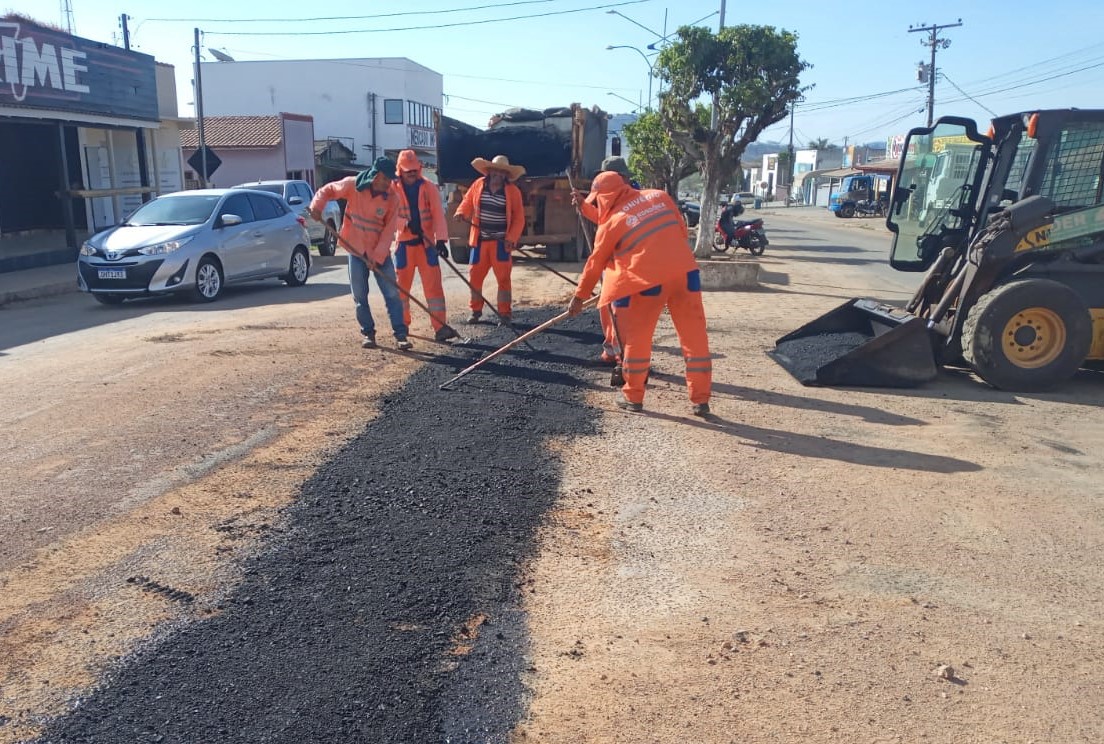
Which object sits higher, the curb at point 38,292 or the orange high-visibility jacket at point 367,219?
the orange high-visibility jacket at point 367,219

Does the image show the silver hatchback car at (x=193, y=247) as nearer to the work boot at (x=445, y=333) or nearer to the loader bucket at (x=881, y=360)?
the work boot at (x=445, y=333)

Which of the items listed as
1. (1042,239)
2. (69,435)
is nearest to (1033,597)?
(1042,239)

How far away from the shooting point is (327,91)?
55.1m

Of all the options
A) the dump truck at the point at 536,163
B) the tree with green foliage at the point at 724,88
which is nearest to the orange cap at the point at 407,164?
the dump truck at the point at 536,163

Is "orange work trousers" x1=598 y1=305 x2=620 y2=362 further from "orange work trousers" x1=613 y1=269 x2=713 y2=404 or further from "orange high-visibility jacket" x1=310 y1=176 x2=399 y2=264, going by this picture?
"orange high-visibility jacket" x1=310 y1=176 x2=399 y2=264

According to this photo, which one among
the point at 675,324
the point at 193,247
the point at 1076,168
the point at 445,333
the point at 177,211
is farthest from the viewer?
the point at 177,211

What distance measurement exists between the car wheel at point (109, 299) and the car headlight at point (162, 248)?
0.77 m

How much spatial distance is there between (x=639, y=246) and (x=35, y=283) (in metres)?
12.2

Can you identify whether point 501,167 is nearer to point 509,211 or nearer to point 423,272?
point 509,211

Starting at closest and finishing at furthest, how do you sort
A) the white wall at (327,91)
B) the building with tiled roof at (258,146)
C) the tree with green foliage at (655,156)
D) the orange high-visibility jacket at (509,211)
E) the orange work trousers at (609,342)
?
the orange work trousers at (609,342) → the orange high-visibility jacket at (509,211) → the tree with green foliage at (655,156) → the building with tiled roof at (258,146) → the white wall at (327,91)

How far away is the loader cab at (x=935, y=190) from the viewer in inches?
334

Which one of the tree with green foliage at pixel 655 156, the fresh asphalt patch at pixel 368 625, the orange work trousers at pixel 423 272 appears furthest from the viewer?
the tree with green foliage at pixel 655 156

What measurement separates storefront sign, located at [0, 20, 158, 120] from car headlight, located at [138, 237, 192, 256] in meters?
6.65

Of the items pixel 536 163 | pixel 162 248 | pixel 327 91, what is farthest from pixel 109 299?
pixel 327 91
